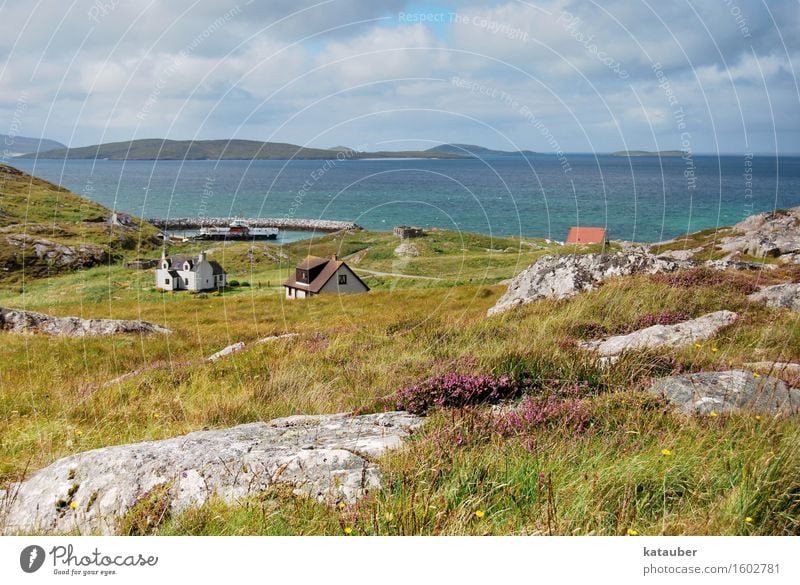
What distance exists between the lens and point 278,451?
518 centimetres

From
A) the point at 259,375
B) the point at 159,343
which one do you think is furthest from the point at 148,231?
the point at 259,375

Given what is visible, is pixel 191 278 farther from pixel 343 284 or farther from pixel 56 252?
pixel 56 252

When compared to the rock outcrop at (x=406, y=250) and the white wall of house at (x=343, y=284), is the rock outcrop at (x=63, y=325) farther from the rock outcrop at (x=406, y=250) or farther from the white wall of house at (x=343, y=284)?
the rock outcrop at (x=406, y=250)

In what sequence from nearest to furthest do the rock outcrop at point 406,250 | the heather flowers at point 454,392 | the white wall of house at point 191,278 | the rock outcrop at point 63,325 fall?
the heather flowers at point 454,392 < the rock outcrop at point 63,325 < the white wall of house at point 191,278 < the rock outcrop at point 406,250

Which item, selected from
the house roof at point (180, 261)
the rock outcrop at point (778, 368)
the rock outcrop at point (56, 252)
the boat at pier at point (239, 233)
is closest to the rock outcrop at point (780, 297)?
the rock outcrop at point (778, 368)

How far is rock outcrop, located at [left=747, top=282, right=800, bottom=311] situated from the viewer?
13.6 metres

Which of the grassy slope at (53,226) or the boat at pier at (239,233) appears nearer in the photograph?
the grassy slope at (53,226)

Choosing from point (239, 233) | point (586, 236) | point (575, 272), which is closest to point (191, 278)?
point (239, 233)

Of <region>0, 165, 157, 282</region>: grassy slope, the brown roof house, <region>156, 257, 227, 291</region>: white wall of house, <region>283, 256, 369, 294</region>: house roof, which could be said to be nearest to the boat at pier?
<region>0, 165, 157, 282</region>: grassy slope

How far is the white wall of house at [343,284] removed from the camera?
2911 inches

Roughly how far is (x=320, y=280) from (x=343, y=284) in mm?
3446

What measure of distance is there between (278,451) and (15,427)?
216 inches

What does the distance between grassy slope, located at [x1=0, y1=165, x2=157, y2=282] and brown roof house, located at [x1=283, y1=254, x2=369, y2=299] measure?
46.7 m

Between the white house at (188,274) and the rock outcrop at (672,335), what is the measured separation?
3388 inches
